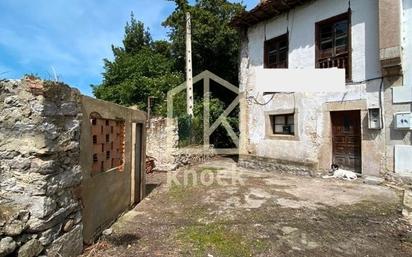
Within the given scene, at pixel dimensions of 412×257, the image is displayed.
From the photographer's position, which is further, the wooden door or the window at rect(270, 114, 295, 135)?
the window at rect(270, 114, 295, 135)

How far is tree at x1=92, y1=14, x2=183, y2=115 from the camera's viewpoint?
1912 centimetres

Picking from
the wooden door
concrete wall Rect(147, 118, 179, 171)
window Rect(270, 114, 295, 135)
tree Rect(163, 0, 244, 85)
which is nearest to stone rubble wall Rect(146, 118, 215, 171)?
concrete wall Rect(147, 118, 179, 171)

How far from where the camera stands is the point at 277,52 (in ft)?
39.5

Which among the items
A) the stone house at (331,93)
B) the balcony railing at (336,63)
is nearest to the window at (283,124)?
the stone house at (331,93)

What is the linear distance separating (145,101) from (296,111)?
10940 millimetres

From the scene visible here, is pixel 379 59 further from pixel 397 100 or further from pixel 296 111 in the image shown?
pixel 296 111

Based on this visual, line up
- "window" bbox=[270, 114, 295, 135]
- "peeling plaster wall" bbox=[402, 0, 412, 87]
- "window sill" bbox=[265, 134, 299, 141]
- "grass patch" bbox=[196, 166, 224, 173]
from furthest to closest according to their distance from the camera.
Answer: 1. "grass patch" bbox=[196, 166, 224, 173]
2. "window" bbox=[270, 114, 295, 135]
3. "window sill" bbox=[265, 134, 299, 141]
4. "peeling plaster wall" bbox=[402, 0, 412, 87]

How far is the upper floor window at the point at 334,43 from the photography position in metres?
9.66

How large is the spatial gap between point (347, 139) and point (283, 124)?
2.53 m

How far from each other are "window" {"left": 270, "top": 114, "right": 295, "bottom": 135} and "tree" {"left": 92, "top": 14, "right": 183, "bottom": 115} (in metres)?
6.97

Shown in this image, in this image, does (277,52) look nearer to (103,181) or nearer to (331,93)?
(331,93)

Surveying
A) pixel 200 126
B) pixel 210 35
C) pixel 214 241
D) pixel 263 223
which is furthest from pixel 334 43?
pixel 210 35

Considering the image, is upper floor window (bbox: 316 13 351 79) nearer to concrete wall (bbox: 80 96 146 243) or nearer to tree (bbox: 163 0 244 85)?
concrete wall (bbox: 80 96 146 243)

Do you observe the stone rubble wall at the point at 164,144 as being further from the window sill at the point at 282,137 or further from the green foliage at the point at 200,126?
the window sill at the point at 282,137
